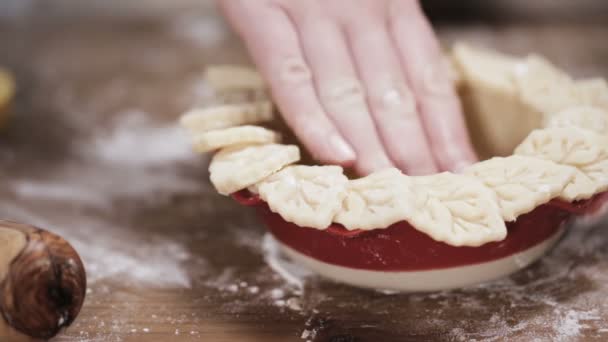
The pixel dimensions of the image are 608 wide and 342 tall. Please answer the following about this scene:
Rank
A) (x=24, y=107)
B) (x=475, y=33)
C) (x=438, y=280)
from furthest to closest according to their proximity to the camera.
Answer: (x=475, y=33)
(x=24, y=107)
(x=438, y=280)

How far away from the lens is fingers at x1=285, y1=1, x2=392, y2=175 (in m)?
1.24

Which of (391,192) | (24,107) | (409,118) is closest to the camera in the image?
(391,192)

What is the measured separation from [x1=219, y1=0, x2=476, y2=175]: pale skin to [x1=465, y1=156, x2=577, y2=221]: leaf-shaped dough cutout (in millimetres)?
199

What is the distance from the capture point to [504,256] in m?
1.12

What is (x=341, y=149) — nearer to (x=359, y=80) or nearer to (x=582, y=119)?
(x=359, y=80)

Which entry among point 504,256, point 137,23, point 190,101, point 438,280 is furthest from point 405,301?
point 137,23

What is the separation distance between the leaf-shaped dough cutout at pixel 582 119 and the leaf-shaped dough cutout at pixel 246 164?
51cm

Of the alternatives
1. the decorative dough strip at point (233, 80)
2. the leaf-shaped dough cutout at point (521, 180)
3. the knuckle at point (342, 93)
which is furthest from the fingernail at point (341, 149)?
the decorative dough strip at point (233, 80)

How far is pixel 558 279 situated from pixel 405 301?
0.98ft

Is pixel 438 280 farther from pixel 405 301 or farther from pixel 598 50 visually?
pixel 598 50

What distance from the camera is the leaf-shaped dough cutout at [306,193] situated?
100 centimetres

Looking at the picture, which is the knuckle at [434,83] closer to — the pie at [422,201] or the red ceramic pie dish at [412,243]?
the pie at [422,201]

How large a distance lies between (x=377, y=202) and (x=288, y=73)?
40cm

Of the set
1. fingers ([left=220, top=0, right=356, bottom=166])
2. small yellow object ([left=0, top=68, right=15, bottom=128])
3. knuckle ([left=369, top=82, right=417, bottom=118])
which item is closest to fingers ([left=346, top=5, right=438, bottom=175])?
knuckle ([left=369, top=82, right=417, bottom=118])
